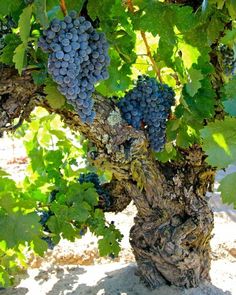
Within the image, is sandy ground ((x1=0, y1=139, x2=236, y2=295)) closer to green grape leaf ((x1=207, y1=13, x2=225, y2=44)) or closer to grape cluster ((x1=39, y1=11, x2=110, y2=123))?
green grape leaf ((x1=207, y1=13, x2=225, y2=44))

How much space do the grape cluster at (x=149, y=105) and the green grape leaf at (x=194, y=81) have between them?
0.20 meters

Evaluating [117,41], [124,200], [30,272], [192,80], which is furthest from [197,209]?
[30,272]

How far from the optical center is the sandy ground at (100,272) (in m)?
3.21

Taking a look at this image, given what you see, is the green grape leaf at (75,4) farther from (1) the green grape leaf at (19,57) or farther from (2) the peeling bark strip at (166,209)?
(2) the peeling bark strip at (166,209)

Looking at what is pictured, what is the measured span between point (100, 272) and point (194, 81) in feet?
5.95

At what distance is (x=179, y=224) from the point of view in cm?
290

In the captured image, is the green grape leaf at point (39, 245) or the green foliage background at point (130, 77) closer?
the green foliage background at point (130, 77)

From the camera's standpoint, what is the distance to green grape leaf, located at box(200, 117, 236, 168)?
1.31m

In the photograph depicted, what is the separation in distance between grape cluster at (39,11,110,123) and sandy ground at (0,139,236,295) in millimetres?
1564

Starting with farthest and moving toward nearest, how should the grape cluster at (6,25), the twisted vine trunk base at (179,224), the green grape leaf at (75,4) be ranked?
1. the twisted vine trunk base at (179,224)
2. the grape cluster at (6,25)
3. the green grape leaf at (75,4)

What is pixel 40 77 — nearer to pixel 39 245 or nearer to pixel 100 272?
pixel 39 245

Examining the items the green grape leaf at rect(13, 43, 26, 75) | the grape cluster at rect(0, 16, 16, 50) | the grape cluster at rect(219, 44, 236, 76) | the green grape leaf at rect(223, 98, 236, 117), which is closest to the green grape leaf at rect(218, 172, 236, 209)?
the green grape leaf at rect(223, 98, 236, 117)

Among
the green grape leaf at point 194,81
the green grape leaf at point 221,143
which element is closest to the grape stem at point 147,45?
the green grape leaf at point 194,81

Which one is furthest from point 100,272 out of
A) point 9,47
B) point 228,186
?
point 228,186
